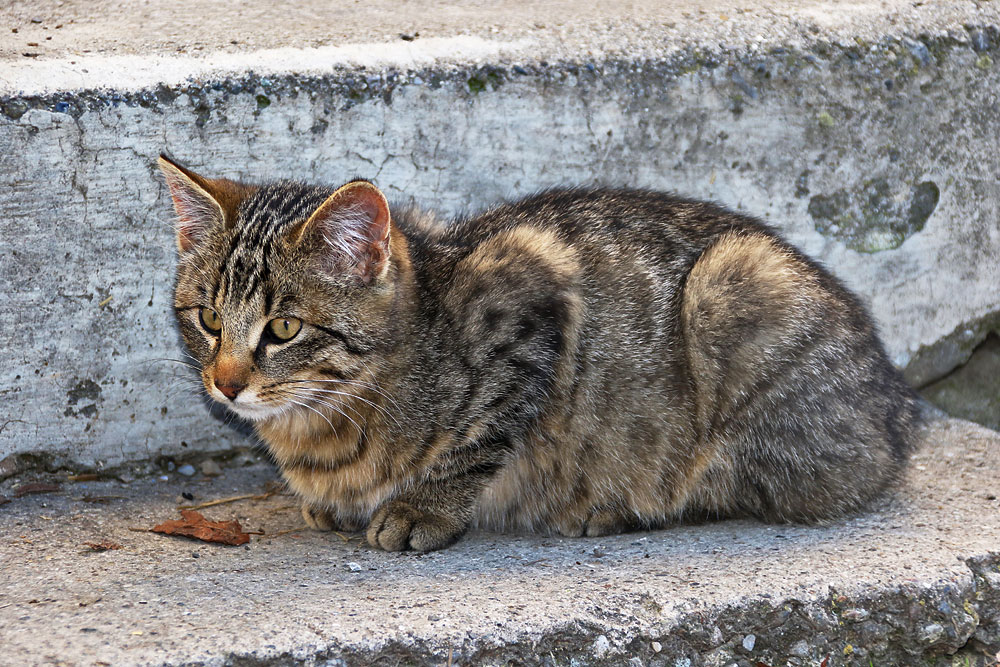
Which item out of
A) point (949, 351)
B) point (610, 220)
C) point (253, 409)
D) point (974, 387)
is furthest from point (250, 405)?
point (974, 387)

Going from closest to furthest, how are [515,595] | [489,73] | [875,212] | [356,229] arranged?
1. [515,595]
2. [356,229]
3. [489,73]
4. [875,212]

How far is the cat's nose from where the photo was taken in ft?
9.61

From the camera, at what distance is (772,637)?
9.30 ft

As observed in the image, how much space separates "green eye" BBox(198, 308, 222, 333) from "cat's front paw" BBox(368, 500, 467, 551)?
76 cm

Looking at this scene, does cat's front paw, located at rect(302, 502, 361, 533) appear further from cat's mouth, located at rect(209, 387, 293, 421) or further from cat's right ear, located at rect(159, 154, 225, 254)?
cat's right ear, located at rect(159, 154, 225, 254)

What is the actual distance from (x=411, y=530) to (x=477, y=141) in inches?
55.4

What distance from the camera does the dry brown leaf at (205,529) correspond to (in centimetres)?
328

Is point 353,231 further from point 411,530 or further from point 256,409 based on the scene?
point 411,530

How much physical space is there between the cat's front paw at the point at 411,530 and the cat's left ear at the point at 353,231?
0.73 metres

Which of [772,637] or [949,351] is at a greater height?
[949,351]

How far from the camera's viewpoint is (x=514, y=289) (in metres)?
3.18

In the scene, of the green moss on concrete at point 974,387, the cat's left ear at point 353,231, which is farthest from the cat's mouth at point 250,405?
the green moss on concrete at point 974,387

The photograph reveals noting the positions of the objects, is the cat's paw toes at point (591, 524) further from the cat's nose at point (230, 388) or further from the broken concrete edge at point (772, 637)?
the cat's nose at point (230, 388)

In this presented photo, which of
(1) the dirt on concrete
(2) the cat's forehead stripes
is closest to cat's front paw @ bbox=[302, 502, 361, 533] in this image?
(2) the cat's forehead stripes
